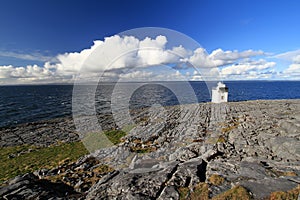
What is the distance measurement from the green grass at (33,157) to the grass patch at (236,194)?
17373 millimetres

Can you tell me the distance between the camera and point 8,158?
23.0m

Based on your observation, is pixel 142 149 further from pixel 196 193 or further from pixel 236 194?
pixel 236 194

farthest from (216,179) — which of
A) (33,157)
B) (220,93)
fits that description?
(220,93)

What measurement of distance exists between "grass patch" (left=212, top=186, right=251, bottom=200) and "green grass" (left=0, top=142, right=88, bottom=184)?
17.4 metres

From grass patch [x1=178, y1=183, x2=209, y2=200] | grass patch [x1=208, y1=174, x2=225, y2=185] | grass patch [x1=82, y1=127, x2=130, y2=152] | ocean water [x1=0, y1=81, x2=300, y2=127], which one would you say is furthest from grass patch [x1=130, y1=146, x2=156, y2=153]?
ocean water [x1=0, y1=81, x2=300, y2=127]

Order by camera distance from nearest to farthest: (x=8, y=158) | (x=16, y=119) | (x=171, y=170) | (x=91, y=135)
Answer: (x=171, y=170)
(x=8, y=158)
(x=91, y=135)
(x=16, y=119)

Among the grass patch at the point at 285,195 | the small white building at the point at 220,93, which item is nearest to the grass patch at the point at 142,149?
the grass patch at the point at 285,195

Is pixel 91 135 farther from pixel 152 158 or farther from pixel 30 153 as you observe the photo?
pixel 152 158

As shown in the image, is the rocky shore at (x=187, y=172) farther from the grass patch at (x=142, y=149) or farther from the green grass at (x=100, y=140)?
the green grass at (x=100, y=140)

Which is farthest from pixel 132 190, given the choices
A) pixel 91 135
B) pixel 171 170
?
pixel 91 135

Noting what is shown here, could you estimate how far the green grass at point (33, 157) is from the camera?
1914 centimetres

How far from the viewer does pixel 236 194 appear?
8.95 meters

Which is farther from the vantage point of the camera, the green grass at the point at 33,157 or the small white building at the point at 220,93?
the small white building at the point at 220,93

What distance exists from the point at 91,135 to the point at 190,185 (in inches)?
1011
